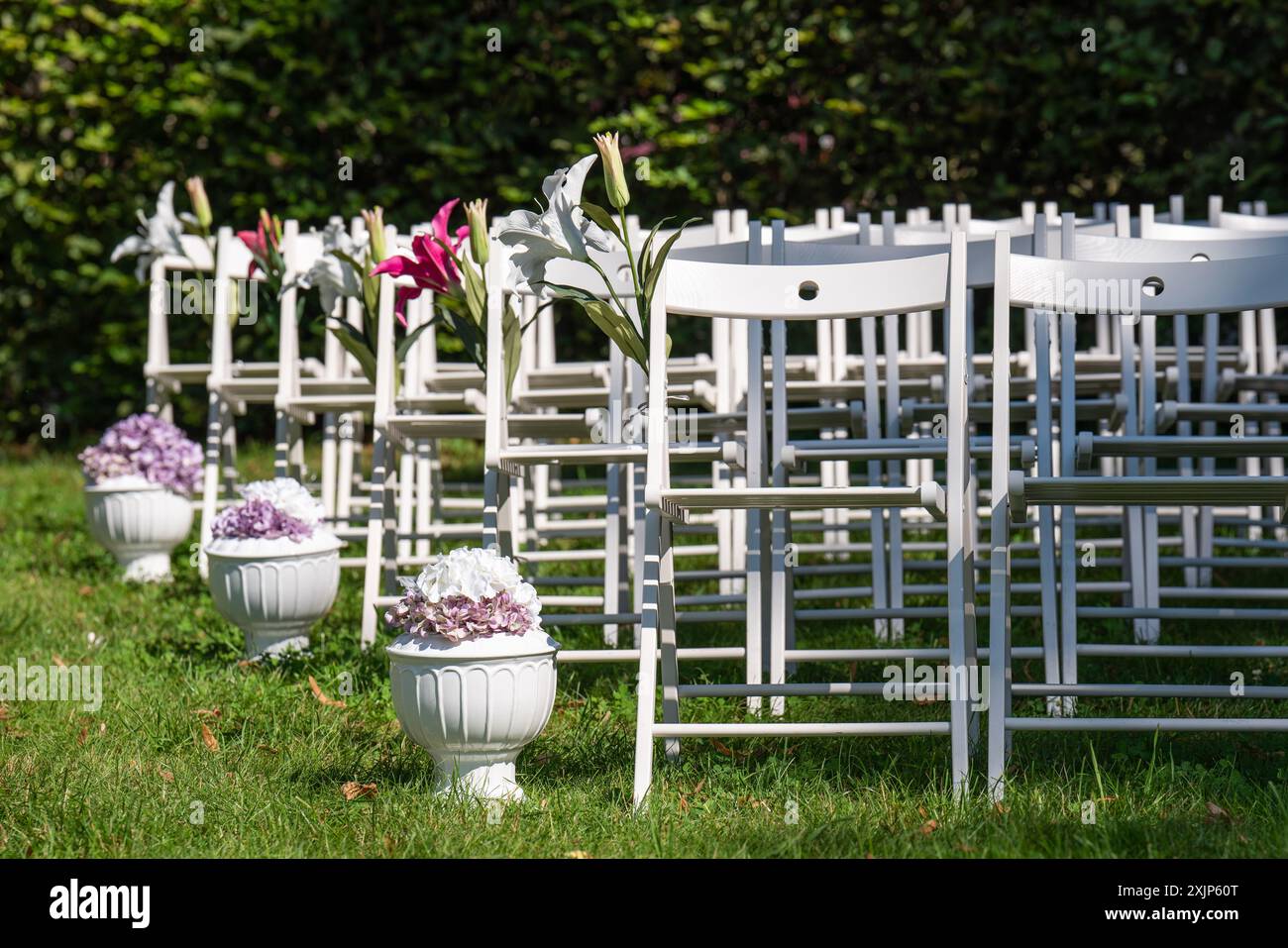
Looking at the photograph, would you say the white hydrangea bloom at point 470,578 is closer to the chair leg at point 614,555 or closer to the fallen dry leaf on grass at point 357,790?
the fallen dry leaf on grass at point 357,790

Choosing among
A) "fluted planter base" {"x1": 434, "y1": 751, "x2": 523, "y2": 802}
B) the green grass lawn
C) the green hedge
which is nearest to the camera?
the green grass lawn

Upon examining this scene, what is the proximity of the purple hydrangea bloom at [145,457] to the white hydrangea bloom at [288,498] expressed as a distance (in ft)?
3.49

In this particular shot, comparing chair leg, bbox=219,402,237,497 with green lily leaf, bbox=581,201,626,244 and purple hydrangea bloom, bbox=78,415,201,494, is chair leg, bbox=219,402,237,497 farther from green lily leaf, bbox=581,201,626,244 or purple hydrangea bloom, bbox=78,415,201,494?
green lily leaf, bbox=581,201,626,244

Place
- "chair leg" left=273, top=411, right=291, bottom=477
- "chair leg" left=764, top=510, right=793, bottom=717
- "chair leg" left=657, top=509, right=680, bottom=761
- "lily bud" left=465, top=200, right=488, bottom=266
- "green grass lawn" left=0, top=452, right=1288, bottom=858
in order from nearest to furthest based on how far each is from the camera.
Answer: "green grass lawn" left=0, top=452, right=1288, bottom=858 < "chair leg" left=657, top=509, right=680, bottom=761 < "chair leg" left=764, top=510, right=793, bottom=717 < "lily bud" left=465, top=200, right=488, bottom=266 < "chair leg" left=273, top=411, right=291, bottom=477

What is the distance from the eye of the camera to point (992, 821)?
2.15m

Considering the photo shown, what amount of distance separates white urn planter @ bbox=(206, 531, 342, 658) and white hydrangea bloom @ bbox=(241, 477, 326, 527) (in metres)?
0.06

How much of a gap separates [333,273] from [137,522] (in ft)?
3.98

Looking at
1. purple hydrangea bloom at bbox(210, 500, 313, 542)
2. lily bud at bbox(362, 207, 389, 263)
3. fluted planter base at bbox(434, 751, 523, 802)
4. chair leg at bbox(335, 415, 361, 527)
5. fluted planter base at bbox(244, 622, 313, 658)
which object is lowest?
fluted planter base at bbox(434, 751, 523, 802)

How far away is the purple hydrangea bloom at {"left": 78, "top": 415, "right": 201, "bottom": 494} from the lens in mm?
4371

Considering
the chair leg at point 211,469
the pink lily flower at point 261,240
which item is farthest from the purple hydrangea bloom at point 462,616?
the chair leg at point 211,469

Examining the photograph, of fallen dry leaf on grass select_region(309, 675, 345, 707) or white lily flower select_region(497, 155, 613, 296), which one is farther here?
fallen dry leaf on grass select_region(309, 675, 345, 707)

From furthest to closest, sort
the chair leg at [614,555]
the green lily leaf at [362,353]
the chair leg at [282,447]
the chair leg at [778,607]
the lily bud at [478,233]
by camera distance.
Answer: the chair leg at [282,447] < the green lily leaf at [362,353] < the chair leg at [614,555] < the lily bud at [478,233] < the chair leg at [778,607]

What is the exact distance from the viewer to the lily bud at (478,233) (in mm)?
3084

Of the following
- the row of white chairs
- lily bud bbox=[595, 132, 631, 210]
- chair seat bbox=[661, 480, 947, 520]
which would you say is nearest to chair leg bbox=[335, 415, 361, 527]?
the row of white chairs
